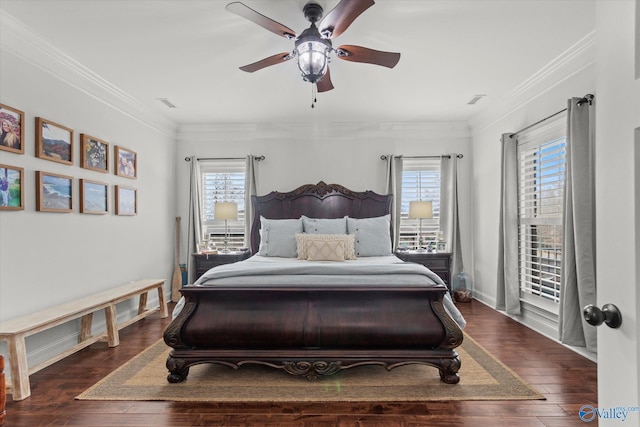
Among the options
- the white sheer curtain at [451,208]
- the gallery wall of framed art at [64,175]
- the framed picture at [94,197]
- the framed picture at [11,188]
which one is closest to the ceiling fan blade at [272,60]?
the gallery wall of framed art at [64,175]

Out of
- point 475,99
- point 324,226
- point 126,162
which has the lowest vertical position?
point 324,226

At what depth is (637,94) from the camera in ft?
2.50

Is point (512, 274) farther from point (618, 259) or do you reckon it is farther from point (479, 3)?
point (618, 259)

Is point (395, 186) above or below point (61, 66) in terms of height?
below

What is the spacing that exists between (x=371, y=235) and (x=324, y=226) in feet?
2.11

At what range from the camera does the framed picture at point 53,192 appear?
305 centimetres

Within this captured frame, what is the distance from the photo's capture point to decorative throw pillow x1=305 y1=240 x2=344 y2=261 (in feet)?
14.3

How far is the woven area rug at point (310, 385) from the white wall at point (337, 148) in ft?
10.5

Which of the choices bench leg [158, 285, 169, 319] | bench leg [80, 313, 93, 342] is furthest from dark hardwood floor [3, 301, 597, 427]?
bench leg [158, 285, 169, 319]

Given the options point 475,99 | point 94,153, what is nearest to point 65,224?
point 94,153

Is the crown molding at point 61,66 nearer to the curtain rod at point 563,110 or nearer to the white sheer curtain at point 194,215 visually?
the white sheer curtain at point 194,215

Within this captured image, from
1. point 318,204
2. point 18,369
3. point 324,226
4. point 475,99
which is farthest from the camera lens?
point 318,204

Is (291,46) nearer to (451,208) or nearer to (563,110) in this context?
(563,110)

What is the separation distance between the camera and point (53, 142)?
10.6 ft
